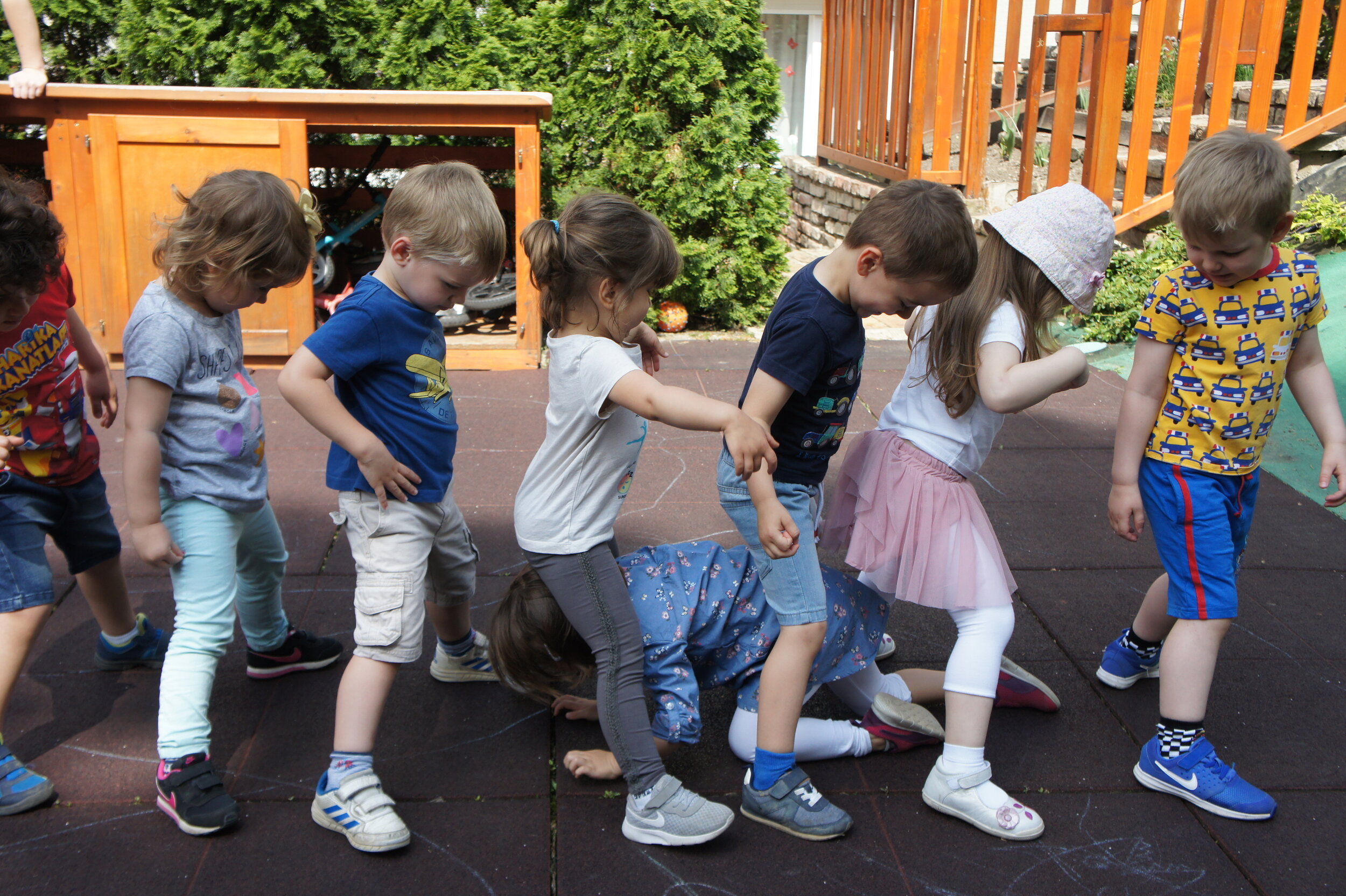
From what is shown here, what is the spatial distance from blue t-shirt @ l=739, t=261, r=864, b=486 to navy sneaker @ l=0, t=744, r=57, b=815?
176cm

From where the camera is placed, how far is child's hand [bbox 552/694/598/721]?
2.67 meters

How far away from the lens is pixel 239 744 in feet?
8.36

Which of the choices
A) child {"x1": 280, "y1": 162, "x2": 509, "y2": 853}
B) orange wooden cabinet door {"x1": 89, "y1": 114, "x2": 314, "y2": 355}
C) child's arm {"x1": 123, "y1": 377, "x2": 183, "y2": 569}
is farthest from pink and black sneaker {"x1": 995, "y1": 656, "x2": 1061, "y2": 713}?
orange wooden cabinet door {"x1": 89, "y1": 114, "x2": 314, "y2": 355}

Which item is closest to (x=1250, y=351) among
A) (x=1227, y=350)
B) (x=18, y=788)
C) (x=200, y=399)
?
(x=1227, y=350)

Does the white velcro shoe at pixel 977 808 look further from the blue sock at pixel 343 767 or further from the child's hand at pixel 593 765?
the blue sock at pixel 343 767

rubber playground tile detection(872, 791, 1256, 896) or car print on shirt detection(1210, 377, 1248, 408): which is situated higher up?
car print on shirt detection(1210, 377, 1248, 408)

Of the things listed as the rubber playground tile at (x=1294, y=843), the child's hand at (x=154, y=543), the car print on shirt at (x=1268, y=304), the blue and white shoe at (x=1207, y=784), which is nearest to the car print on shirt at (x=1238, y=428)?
the car print on shirt at (x=1268, y=304)

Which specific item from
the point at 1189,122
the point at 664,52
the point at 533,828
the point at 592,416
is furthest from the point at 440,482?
the point at 1189,122

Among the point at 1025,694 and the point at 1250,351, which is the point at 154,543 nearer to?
the point at 1025,694

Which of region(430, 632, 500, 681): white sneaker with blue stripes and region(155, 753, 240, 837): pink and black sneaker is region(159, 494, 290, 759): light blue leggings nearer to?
region(155, 753, 240, 837): pink and black sneaker

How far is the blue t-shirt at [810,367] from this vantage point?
2.12 m

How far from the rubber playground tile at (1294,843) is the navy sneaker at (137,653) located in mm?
2671

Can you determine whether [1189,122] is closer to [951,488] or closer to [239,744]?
[951,488]

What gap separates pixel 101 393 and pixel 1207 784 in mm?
2833
